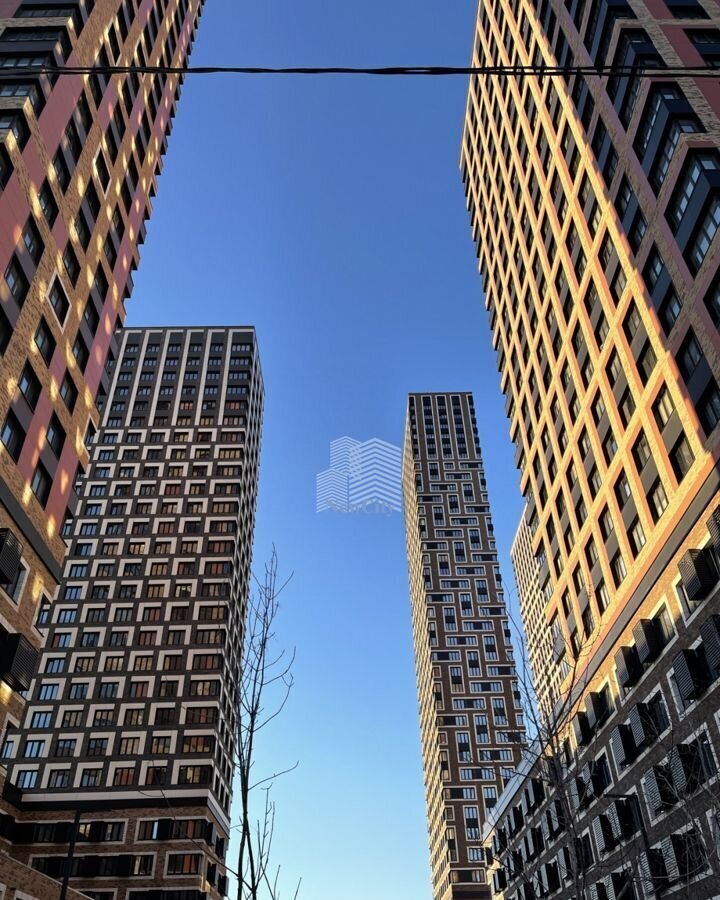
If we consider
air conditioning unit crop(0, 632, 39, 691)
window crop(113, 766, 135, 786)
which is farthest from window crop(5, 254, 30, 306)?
window crop(113, 766, 135, 786)

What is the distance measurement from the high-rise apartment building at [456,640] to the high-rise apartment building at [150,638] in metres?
46.9

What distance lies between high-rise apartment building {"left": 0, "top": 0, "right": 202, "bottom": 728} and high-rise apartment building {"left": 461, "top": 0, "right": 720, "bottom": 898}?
24.9 m

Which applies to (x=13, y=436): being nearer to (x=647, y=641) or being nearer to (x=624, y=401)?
(x=647, y=641)

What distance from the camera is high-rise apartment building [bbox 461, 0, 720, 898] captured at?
3350 cm

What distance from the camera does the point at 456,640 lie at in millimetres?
125938

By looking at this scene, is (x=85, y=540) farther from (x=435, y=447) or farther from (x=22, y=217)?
(x=435, y=447)

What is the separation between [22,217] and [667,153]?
104 feet

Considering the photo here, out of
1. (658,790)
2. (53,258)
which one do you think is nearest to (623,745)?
(658,790)

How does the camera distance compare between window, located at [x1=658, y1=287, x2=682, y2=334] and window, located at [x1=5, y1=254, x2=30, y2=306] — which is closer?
window, located at [x1=5, y1=254, x2=30, y2=306]

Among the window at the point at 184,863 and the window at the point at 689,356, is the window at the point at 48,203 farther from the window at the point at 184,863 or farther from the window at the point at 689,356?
the window at the point at 184,863

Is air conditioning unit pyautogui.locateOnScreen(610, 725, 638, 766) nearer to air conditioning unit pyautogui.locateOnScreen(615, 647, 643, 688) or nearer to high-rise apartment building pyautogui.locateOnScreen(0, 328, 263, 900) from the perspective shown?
air conditioning unit pyautogui.locateOnScreen(615, 647, 643, 688)

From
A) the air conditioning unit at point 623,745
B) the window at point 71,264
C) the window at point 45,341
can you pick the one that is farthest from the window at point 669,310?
the window at point 71,264

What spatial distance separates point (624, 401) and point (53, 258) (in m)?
31.8

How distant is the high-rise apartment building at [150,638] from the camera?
60.9 meters
